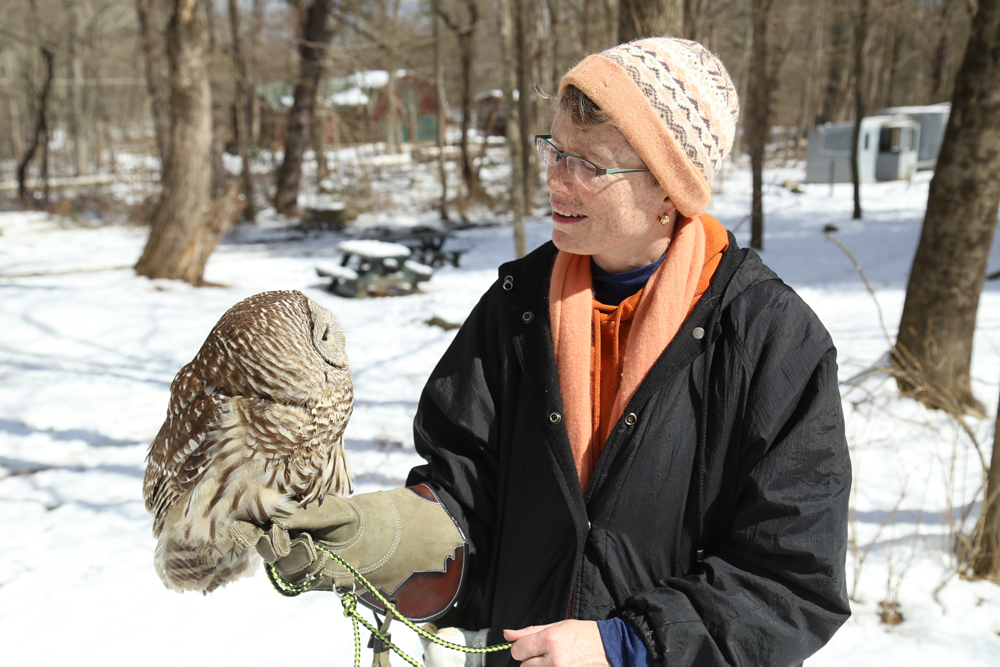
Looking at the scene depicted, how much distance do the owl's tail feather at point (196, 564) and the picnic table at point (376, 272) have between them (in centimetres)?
813

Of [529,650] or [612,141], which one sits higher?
[612,141]

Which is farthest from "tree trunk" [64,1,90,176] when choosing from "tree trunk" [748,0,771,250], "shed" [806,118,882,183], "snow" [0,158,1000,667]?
"shed" [806,118,882,183]

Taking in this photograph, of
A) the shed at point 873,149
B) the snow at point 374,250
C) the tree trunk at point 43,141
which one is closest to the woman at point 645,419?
the snow at point 374,250

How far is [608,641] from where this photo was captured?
4.44 ft

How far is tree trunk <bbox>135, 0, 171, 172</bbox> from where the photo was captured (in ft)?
46.3

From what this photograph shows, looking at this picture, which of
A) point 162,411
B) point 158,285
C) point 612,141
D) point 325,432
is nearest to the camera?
point 612,141

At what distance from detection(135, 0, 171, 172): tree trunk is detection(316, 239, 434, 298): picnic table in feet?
20.1

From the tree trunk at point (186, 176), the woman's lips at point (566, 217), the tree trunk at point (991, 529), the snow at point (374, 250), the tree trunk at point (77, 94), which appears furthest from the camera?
the tree trunk at point (77, 94)

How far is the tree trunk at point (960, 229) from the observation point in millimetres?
4836

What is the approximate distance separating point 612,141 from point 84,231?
18132 millimetres

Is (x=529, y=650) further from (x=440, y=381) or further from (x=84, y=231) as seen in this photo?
(x=84, y=231)

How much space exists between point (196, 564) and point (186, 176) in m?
8.81

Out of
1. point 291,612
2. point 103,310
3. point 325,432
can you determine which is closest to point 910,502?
point 291,612

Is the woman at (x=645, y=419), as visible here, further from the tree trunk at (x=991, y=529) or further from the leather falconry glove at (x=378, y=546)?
the tree trunk at (x=991, y=529)
